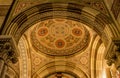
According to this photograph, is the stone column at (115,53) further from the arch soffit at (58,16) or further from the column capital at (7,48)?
the column capital at (7,48)

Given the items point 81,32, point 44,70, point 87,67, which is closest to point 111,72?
point 87,67

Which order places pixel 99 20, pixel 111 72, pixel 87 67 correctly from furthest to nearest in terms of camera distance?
pixel 87 67
pixel 111 72
pixel 99 20

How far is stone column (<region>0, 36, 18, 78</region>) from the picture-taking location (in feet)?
18.4

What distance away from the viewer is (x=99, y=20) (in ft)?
21.0

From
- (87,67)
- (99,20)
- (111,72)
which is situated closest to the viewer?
(99,20)

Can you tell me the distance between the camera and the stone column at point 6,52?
18.4 ft

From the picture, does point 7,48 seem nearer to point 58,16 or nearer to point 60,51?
point 58,16

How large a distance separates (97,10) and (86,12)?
0.30 m

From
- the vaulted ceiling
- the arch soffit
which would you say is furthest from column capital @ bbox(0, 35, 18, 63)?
the vaulted ceiling

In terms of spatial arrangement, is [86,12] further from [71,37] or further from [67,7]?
[71,37]

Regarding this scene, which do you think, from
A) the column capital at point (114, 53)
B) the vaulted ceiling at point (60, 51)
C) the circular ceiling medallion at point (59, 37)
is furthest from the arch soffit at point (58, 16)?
the circular ceiling medallion at point (59, 37)

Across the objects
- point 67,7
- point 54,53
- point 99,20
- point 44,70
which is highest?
point 54,53

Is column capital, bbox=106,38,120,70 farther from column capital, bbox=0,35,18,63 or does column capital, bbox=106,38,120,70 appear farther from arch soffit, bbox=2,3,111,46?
column capital, bbox=0,35,18,63

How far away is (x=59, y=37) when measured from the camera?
37.6 ft
